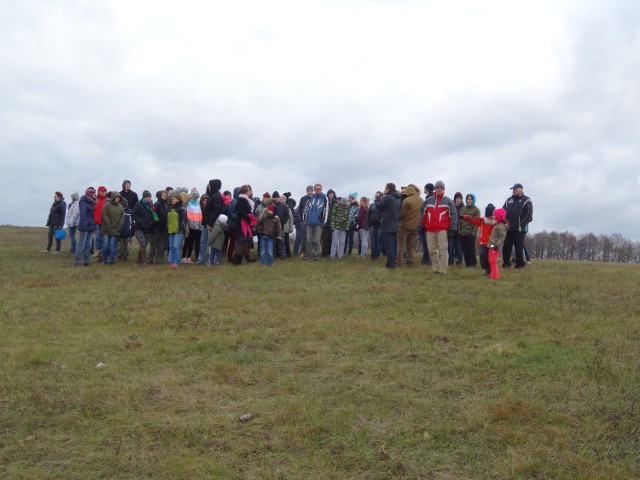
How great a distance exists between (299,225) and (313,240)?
1289 mm

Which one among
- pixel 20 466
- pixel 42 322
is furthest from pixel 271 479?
pixel 42 322

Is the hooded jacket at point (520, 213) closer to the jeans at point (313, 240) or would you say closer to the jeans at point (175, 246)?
the jeans at point (313, 240)

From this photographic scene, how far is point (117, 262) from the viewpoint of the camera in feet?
56.4

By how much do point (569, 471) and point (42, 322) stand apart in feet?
26.8

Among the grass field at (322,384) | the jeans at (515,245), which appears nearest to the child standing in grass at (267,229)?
the grass field at (322,384)

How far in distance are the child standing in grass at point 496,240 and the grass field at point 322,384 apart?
65.5 inches

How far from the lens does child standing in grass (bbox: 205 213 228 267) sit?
15.8 m

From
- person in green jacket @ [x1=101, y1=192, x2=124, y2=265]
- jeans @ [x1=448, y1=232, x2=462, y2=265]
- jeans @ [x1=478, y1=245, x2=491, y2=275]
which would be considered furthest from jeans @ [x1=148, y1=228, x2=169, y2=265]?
jeans @ [x1=478, y1=245, x2=491, y2=275]

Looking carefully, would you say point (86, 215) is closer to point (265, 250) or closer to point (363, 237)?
point (265, 250)

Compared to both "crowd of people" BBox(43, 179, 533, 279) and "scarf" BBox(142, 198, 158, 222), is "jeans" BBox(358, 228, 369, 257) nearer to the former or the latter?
"crowd of people" BBox(43, 179, 533, 279)

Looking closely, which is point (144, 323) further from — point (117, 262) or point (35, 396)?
point (117, 262)

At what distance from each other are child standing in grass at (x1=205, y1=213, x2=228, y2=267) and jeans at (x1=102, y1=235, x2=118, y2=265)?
2.98m

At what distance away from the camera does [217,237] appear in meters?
16.0

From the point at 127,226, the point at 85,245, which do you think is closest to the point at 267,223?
the point at 127,226
